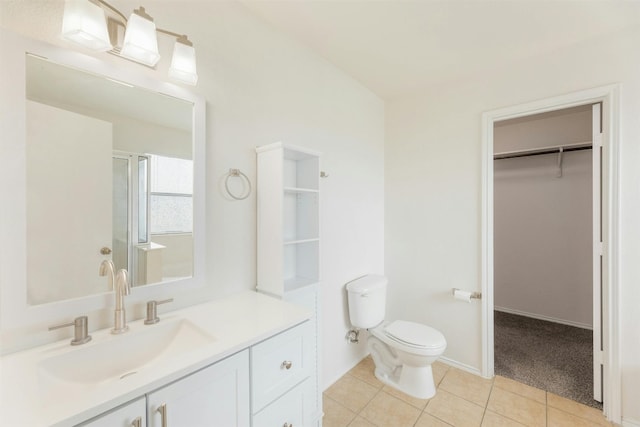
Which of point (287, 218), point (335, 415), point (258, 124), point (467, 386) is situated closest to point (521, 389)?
point (467, 386)

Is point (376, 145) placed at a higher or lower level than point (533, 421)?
higher

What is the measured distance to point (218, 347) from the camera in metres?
0.90

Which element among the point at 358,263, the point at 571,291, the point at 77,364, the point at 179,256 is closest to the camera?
the point at 77,364

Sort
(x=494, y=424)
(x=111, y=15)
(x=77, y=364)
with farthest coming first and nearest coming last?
(x=494, y=424) < (x=111, y=15) < (x=77, y=364)

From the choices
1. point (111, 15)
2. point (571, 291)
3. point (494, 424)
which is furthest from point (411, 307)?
point (111, 15)

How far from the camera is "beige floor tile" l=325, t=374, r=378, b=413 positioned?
1.89 meters

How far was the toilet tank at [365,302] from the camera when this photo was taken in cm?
215

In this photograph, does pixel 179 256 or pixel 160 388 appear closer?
pixel 160 388

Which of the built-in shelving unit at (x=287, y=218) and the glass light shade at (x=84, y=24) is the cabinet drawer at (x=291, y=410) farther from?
the glass light shade at (x=84, y=24)

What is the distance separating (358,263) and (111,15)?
2129 millimetres

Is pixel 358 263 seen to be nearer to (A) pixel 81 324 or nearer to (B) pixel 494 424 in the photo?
(B) pixel 494 424

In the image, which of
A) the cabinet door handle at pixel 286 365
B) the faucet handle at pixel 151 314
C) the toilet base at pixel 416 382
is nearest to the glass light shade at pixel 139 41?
the faucet handle at pixel 151 314

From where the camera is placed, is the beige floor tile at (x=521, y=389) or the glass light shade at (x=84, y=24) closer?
the glass light shade at (x=84, y=24)

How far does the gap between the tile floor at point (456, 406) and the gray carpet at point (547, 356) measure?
133 millimetres
